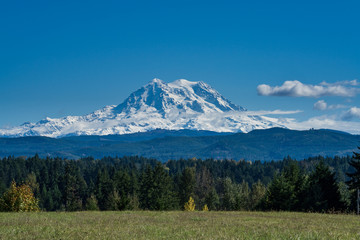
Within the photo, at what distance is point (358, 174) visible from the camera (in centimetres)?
4838

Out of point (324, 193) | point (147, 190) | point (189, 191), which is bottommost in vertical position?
point (189, 191)

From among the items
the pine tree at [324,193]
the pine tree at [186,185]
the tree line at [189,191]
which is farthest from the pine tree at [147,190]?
the pine tree at [324,193]

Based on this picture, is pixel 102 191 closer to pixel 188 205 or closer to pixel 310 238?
pixel 188 205

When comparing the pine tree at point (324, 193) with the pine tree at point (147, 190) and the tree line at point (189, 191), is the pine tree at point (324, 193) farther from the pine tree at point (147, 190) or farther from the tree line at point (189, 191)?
the pine tree at point (147, 190)

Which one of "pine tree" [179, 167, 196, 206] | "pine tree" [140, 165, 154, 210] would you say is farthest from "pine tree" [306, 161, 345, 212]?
"pine tree" [179, 167, 196, 206]

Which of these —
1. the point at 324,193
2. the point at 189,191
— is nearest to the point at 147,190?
the point at 189,191

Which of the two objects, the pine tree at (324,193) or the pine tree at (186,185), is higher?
the pine tree at (324,193)

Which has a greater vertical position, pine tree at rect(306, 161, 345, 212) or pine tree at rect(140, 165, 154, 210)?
pine tree at rect(306, 161, 345, 212)

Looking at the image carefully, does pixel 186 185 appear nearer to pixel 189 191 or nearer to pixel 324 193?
pixel 189 191

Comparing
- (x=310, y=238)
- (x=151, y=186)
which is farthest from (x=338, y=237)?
(x=151, y=186)

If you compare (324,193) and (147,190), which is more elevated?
(324,193)

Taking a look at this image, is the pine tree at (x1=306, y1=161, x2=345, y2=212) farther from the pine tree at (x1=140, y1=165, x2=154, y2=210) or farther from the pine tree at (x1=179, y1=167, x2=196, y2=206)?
the pine tree at (x1=179, y1=167, x2=196, y2=206)

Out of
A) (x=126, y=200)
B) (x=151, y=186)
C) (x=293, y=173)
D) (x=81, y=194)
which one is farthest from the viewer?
(x=81, y=194)

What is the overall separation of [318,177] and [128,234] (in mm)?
46692
